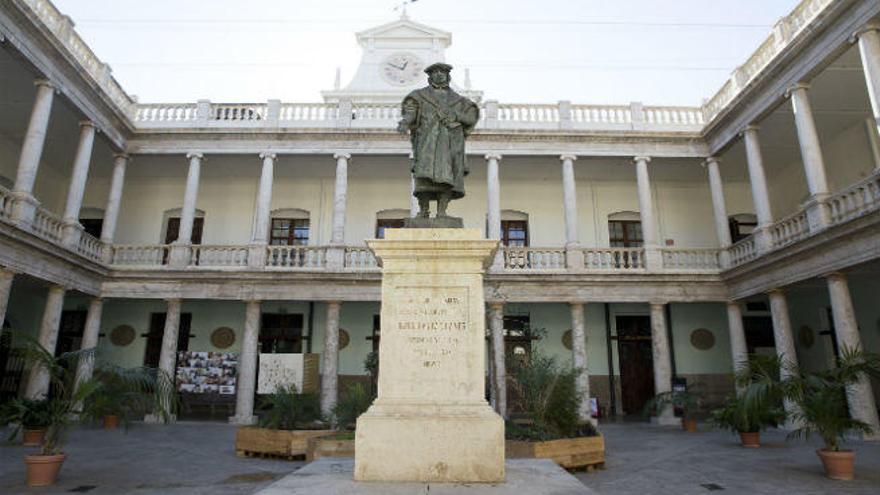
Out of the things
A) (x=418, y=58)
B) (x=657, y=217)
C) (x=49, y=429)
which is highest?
(x=418, y=58)

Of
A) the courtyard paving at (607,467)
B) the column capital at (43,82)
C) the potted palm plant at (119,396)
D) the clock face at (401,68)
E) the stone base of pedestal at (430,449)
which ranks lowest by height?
the courtyard paving at (607,467)

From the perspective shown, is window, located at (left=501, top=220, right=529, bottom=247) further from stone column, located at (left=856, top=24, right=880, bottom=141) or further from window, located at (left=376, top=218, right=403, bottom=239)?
stone column, located at (left=856, top=24, right=880, bottom=141)

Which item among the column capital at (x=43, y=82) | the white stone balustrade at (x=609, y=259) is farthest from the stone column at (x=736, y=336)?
the column capital at (x=43, y=82)

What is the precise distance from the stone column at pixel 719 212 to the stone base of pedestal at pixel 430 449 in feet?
43.0

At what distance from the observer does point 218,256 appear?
16.0 m

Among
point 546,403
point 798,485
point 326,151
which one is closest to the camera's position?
point 798,485

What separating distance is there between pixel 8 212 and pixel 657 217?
17992 millimetres

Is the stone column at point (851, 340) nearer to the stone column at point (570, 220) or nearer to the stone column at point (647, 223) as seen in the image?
the stone column at point (647, 223)

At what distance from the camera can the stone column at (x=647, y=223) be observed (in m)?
15.4

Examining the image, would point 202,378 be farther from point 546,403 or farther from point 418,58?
point 418,58

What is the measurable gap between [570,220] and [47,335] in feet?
44.2

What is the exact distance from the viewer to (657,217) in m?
18.8

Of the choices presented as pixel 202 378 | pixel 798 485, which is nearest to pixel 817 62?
pixel 798 485

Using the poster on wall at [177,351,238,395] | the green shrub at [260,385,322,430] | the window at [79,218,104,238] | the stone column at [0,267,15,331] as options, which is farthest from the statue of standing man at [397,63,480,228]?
the window at [79,218,104,238]
